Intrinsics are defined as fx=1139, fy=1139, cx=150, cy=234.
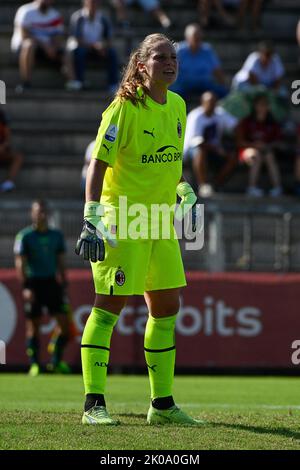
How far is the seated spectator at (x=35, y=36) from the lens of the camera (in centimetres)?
1870

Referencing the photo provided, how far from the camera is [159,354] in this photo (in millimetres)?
8000

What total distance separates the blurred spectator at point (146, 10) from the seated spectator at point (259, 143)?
3082 millimetres

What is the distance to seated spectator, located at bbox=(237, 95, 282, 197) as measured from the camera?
1722cm

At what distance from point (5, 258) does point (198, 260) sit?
287cm

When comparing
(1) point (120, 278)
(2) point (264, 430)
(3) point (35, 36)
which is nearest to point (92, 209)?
(1) point (120, 278)

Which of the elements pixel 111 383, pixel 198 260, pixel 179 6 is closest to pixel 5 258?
pixel 198 260

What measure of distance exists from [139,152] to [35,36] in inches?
461

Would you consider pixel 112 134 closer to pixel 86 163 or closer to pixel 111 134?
pixel 111 134

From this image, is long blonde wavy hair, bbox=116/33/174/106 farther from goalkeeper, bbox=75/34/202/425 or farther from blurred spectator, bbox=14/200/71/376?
blurred spectator, bbox=14/200/71/376

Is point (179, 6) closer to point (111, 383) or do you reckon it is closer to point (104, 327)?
point (111, 383)

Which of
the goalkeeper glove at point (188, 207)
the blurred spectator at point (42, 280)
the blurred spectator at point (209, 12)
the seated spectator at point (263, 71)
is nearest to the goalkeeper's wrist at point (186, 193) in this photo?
the goalkeeper glove at point (188, 207)

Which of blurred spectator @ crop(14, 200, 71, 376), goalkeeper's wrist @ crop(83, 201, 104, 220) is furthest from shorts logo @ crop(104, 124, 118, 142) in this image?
blurred spectator @ crop(14, 200, 71, 376)

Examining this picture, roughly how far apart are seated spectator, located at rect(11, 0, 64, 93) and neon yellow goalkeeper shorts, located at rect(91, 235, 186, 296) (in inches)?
446

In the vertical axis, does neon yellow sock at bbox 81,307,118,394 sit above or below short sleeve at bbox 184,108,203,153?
below
